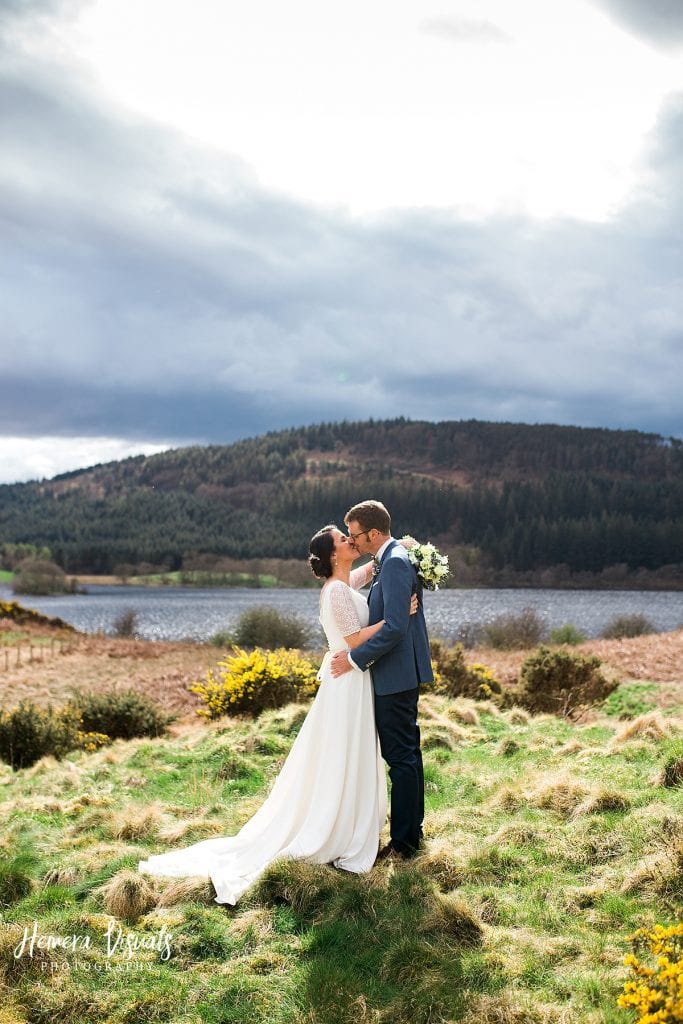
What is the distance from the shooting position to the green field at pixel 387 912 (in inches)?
174

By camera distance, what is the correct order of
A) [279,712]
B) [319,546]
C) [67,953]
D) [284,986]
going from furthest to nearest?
[279,712] < [319,546] < [67,953] < [284,986]

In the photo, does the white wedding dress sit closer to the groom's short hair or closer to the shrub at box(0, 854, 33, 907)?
the groom's short hair

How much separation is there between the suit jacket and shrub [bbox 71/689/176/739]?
9.82 meters

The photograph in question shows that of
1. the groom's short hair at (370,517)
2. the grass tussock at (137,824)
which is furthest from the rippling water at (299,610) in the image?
the groom's short hair at (370,517)

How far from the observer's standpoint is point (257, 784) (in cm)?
948

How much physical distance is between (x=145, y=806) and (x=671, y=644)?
56.6 feet

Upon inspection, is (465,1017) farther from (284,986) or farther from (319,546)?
(319,546)

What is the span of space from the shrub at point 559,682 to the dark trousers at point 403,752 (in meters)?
9.64

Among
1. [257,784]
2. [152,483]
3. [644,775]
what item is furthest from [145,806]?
[152,483]

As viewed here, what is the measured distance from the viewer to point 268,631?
1271 inches

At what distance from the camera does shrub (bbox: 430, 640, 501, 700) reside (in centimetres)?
1642

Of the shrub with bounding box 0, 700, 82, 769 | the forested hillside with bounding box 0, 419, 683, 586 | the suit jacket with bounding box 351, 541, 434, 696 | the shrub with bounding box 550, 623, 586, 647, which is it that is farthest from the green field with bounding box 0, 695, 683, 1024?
the forested hillside with bounding box 0, 419, 683, 586

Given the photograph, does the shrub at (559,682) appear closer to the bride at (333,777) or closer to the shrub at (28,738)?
the shrub at (28,738)

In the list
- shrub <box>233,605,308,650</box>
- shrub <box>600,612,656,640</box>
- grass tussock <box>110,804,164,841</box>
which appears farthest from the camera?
shrub <box>600,612,656,640</box>
